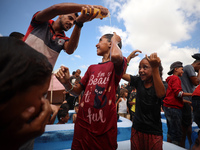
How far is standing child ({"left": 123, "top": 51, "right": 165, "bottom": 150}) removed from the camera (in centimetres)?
144

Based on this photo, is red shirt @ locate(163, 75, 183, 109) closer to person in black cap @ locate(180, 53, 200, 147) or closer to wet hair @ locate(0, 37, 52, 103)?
person in black cap @ locate(180, 53, 200, 147)

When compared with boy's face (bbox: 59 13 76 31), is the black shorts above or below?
below

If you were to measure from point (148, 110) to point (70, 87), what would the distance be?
111 centimetres

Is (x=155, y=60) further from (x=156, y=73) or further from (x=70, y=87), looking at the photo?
(x=70, y=87)

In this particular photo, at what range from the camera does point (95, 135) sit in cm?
120

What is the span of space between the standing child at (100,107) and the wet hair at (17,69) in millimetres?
803

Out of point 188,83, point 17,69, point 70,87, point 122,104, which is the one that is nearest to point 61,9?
point 70,87

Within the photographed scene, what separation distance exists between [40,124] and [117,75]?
1099 mm

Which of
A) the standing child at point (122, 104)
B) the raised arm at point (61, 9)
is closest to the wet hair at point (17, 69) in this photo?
the raised arm at point (61, 9)

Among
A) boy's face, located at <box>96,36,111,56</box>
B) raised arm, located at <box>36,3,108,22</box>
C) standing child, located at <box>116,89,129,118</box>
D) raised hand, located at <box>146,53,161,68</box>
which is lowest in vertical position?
standing child, located at <box>116,89,129,118</box>

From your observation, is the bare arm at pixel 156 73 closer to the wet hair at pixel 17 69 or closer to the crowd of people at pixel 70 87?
the crowd of people at pixel 70 87

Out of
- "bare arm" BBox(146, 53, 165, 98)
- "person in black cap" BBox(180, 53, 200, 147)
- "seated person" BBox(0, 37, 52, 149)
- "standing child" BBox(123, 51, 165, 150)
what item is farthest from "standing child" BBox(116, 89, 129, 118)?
"seated person" BBox(0, 37, 52, 149)

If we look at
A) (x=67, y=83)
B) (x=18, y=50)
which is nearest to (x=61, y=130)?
(x=67, y=83)

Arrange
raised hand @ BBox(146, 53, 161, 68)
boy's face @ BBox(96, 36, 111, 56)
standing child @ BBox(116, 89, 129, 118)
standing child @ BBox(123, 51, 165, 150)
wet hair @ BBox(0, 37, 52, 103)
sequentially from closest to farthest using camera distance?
1. wet hair @ BBox(0, 37, 52, 103)
2. raised hand @ BBox(146, 53, 161, 68)
3. standing child @ BBox(123, 51, 165, 150)
4. boy's face @ BBox(96, 36, 111, 56)
5. standing child @ BBox(116, 89, 129, 118)
